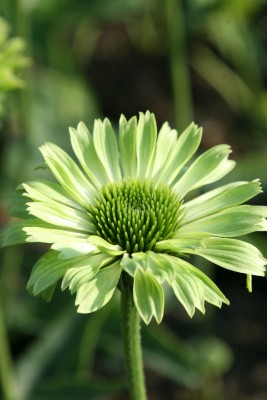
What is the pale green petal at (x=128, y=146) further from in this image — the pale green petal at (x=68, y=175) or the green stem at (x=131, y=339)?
the green stem at (x=131, y=339)

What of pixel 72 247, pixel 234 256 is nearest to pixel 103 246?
pixel 72 247

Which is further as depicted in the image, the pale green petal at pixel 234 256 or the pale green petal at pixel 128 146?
the pale green petal at pixel 128 146

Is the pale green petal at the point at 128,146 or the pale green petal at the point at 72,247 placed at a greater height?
the pale green petal at the point at 128,146

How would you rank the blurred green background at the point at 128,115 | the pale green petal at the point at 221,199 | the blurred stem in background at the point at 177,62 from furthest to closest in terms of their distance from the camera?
the blurred stem in background at the point at 177,62, the blurred green background at the point at 128,115, the pale green petal at the point at 221,199

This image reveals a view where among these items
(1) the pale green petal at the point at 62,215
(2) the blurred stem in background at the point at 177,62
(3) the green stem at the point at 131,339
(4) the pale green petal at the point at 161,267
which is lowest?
(3) the green stem at the point at 131,339

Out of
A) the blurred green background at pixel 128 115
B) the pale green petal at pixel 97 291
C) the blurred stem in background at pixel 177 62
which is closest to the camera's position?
the pale green petal at pixel 97 291

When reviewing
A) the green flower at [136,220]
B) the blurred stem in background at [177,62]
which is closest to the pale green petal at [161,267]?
the green flower at [136,220]

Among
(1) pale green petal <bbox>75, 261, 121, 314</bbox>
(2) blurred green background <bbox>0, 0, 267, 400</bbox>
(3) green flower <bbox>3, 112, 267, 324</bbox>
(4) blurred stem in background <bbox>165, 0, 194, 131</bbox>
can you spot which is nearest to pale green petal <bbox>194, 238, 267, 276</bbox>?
(3) green flower <bbox>3, 112, 267, 324</bbox>

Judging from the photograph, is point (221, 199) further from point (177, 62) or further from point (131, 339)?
point (177, 62)
